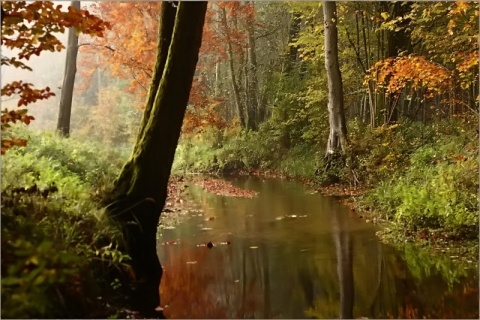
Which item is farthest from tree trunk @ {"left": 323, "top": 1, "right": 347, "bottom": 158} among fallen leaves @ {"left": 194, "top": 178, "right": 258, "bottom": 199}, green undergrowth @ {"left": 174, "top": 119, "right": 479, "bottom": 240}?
fallen leaves @ {"left": 194, "top": 178, "right": 258, "bottom": 199}

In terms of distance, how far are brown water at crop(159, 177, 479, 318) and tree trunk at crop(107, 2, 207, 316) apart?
65cm

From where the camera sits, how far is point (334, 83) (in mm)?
14305

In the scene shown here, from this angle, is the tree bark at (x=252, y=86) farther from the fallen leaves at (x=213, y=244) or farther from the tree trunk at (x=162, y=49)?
the tree trunk at (x=162, y=49)

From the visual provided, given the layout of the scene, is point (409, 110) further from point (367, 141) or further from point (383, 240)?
point (383, 240)

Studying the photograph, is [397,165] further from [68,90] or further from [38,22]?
[68,90]

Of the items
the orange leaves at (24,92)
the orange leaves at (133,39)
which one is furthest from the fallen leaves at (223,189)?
the orange leaves at (24,92)

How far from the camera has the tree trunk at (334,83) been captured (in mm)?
14203

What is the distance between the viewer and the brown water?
4902 mm

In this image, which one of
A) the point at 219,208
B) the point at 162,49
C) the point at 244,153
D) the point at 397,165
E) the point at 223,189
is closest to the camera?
the point at 162,49

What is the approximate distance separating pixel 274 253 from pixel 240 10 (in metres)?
18.4

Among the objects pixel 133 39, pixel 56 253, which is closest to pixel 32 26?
pixel 56 253

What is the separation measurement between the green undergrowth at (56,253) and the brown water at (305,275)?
875 mm

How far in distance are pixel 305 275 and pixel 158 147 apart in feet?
8.06

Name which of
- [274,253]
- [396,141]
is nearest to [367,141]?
[396,141]
